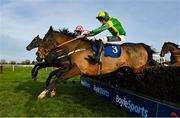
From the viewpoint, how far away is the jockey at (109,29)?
335 inches

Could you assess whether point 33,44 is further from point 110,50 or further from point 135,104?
point 135,104

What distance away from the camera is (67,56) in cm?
880

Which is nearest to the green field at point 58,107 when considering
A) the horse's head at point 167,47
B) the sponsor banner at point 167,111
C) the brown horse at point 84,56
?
the brown horse at point 84,56

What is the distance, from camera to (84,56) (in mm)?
8547

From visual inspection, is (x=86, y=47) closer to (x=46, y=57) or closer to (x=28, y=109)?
(x=46, y=57)

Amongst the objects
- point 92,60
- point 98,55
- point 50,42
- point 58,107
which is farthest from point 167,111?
point 50,42

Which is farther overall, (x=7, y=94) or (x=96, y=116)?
(x=7, y=94)

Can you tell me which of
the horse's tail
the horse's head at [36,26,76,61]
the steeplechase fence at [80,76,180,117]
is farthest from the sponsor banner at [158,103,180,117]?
the horse's head at [36,26,76,61]

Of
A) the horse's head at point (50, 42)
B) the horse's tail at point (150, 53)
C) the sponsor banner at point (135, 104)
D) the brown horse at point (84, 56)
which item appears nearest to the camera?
the sponsor banner at point (135, 104)

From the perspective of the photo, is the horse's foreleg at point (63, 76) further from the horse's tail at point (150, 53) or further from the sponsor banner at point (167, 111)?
the sponsor banner at point (167, 111)

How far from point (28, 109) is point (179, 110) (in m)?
3.62

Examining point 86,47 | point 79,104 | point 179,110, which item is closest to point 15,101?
point 79,104

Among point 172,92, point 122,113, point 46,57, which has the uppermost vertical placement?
point 46,57

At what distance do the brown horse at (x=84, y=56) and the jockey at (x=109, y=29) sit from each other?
244 millimetres
